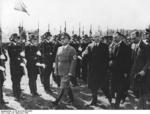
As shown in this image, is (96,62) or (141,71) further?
(96,62)

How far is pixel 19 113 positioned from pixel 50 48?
461 cm

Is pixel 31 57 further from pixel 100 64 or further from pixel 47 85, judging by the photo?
pixel 100 64

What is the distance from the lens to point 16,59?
9250mm

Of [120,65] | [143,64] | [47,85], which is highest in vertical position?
[143,64]

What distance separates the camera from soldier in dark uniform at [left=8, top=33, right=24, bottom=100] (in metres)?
9.09

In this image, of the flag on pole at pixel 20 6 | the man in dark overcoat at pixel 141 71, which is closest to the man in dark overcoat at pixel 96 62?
the man in dark overcoat at pixel 141 71

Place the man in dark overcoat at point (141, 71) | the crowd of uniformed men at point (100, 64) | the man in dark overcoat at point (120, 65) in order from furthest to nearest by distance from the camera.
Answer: the man in dark overcoat at point (120, 65) < the crowd of uniformed men at point (100, 64) < the man in dark overcoat at point (141, 71)

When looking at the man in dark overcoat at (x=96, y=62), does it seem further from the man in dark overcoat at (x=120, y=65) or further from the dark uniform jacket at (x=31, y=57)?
the dark uniform jacket at (x=31, y=57)

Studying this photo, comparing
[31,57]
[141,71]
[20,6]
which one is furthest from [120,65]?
[20,6]

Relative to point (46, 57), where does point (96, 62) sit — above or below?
above

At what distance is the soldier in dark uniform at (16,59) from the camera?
9.09m

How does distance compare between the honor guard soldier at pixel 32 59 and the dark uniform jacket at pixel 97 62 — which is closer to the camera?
the dark uniform jacket at pixel 97 62

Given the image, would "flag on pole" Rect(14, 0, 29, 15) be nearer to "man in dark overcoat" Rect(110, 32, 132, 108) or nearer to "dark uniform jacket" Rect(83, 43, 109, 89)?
"dark uniform jacket" Rect(83, 43, 109, 89)

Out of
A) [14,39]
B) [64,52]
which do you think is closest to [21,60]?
[14,39]
